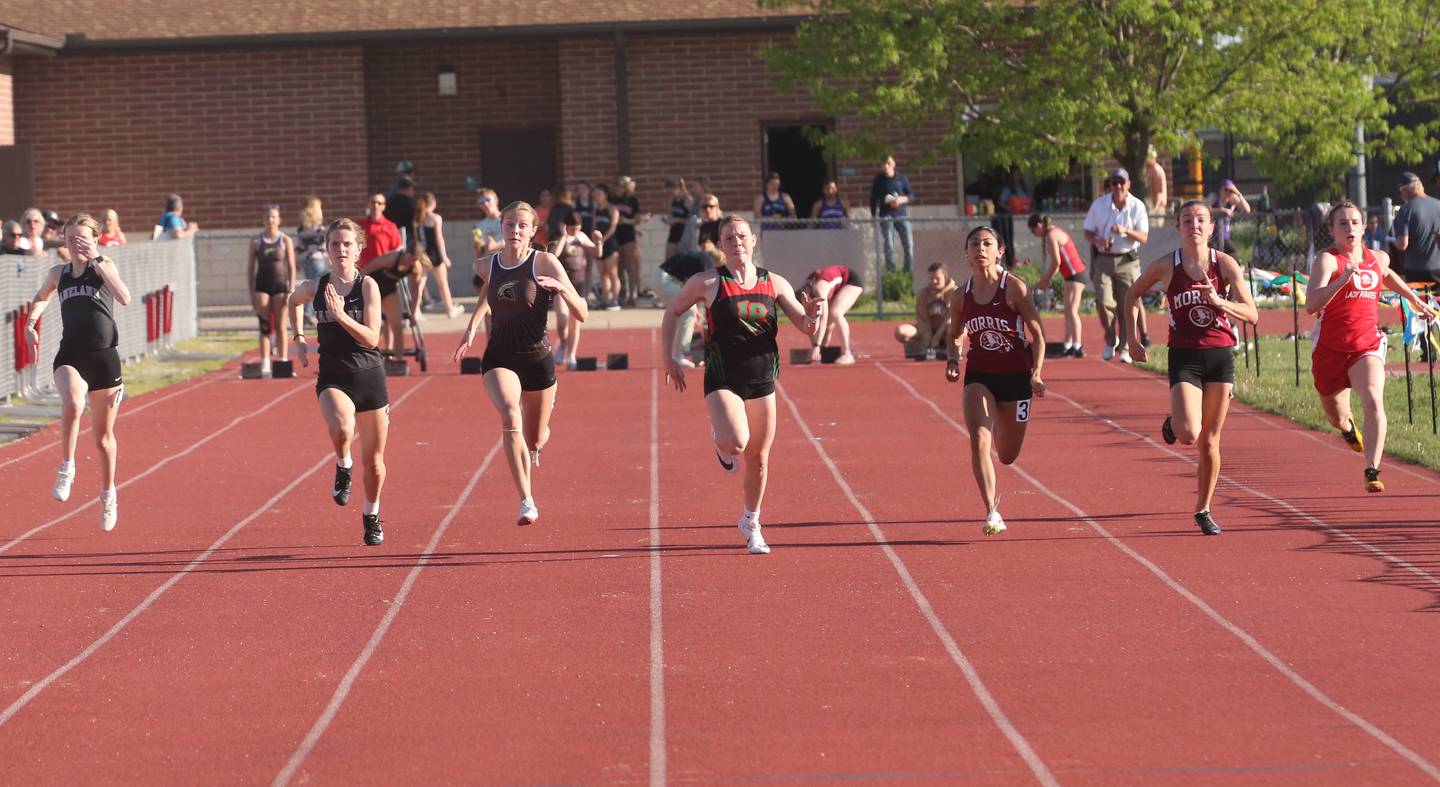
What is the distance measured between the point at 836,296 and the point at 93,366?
1071 cm

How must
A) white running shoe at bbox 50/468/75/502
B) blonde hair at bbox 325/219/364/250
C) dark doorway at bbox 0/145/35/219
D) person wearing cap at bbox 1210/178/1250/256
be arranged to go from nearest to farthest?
1. blonde hair at bbox 325/219/364/250
2. white running shoe at bbox 50/468/75/502
3. person wearing cap at bbox 1210/178/1250/256
4. dark doorway at bbox 0/145/35/219

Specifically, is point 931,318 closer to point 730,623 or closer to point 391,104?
point 730,623

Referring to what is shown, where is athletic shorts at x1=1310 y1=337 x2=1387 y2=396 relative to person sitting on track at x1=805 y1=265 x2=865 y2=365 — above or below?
below

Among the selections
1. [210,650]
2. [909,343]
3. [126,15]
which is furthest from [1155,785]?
[126,15]

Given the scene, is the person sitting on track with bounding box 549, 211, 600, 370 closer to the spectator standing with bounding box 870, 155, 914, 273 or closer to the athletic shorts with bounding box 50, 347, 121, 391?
the spectator standing with bounding box 870, 155, 914, 273

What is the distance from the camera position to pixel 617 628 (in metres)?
8.76

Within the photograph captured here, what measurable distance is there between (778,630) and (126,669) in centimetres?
276

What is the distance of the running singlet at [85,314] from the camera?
11.6m

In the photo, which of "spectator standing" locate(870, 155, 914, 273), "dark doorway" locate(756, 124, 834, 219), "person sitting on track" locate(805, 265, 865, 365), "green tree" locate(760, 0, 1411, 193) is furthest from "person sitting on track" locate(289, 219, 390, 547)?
"dark doorway" locate(756, 124, 834, 219)

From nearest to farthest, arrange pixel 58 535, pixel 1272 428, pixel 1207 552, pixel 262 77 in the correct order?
pixel 1207 552 < pixel 58 535 < pixel 1272 428 < pixel 262 77

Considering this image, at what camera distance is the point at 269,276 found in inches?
837

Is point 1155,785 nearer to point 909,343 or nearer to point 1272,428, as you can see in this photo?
point 1272,428

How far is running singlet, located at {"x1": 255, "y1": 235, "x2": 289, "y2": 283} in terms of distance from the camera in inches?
837

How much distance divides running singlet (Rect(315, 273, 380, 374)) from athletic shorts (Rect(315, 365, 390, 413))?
0.9 inches
